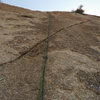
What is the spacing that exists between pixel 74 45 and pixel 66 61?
3.26 feet

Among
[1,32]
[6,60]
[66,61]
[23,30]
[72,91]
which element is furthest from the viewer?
[23,30]

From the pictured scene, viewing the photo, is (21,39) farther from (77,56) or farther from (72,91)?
(72,91)

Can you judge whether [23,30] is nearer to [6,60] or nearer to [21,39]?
[21,39]

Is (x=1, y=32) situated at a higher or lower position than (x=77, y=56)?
higher

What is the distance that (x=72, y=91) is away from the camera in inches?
79.7

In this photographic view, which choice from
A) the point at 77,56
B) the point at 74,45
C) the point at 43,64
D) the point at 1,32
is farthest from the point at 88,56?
the point at 1,32

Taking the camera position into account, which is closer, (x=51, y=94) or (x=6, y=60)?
(x=51, y=94)

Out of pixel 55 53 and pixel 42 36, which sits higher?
pixel 42 36

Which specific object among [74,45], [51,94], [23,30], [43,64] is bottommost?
[51,94]

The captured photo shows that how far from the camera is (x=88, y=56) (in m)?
3.12

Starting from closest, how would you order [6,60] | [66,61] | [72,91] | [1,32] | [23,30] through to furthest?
[72,91] < [6,60] < [66,61] < [1,32] < [23,30]

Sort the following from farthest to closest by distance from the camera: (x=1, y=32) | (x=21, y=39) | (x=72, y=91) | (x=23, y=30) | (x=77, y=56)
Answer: (x=23, y=30), (x=1, y=32), (x=21, y=39), (x=77, y=56), (x=72, y=91)

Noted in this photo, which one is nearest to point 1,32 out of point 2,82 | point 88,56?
point 2,82

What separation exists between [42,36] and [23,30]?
2.59 feet
